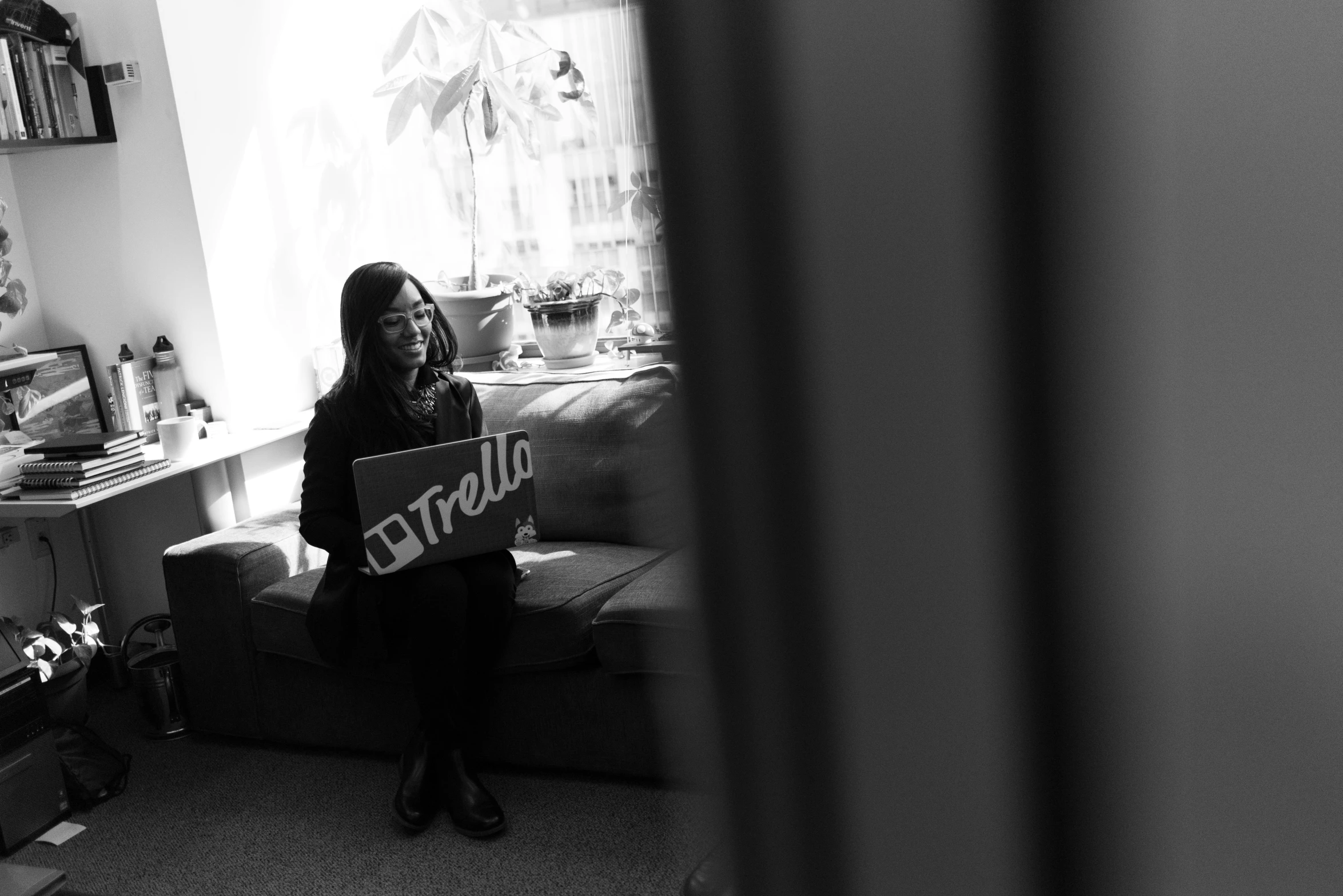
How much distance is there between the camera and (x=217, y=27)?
291cm

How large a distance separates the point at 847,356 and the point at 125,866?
2.28 m

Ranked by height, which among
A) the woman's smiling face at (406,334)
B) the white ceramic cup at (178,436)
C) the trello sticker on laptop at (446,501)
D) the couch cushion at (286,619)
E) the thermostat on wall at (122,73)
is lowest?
the couch cushion at (286,619)

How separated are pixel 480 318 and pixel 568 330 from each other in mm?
332

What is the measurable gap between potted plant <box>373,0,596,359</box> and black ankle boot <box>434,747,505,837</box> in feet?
4.41

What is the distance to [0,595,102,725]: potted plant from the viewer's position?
247 centimetres

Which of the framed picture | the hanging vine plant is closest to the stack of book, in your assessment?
the hanging vine plant

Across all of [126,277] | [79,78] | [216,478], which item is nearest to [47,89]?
[79,78]

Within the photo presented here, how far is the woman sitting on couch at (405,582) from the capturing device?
85.0 inches

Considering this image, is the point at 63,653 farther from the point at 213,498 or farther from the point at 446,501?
the point at 446,501

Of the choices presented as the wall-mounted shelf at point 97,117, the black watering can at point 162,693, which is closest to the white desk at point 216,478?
the black watering can at point 162,693

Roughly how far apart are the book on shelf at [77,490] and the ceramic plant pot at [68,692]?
0.42 m

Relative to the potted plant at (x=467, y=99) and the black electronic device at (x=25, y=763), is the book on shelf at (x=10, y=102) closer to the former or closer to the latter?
the potted plant at (x=467, y=99)

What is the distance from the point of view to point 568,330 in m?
2.97

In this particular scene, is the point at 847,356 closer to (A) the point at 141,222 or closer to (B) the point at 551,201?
(B) the point at 551,201
